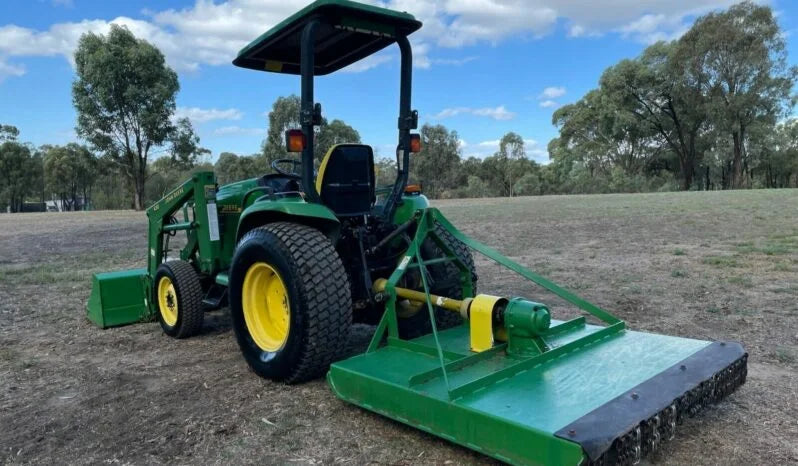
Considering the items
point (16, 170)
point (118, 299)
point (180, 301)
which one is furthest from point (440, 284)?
point (16, 170)

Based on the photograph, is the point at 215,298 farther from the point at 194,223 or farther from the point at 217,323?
the point at 194,223

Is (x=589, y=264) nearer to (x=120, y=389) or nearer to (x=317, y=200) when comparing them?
(x=317, y=200)

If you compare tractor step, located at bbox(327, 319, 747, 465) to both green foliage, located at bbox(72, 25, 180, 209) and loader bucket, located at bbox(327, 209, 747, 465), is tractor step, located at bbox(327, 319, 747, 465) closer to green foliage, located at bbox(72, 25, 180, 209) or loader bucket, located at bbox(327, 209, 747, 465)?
loader bucket, located at bbox(327, 209, 747, 465)

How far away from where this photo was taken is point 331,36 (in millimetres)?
4402

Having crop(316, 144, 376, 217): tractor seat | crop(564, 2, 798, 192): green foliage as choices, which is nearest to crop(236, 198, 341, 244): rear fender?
crop(316, 144, 376, 217): tractor seat

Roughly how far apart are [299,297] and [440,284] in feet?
3.67

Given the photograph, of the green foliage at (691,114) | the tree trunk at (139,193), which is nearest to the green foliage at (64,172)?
the tree trunk at (139,193)

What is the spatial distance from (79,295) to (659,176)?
50.8 metres

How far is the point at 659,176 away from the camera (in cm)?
5012

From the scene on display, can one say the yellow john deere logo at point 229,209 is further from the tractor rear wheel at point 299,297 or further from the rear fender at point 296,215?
the tractor rear wheel at point 299,297

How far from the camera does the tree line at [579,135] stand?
2794 cm

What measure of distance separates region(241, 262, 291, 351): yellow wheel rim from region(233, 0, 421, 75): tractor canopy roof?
1714 mm

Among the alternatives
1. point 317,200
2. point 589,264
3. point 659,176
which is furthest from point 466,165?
point 317,200

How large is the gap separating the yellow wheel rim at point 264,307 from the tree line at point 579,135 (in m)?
14.7
